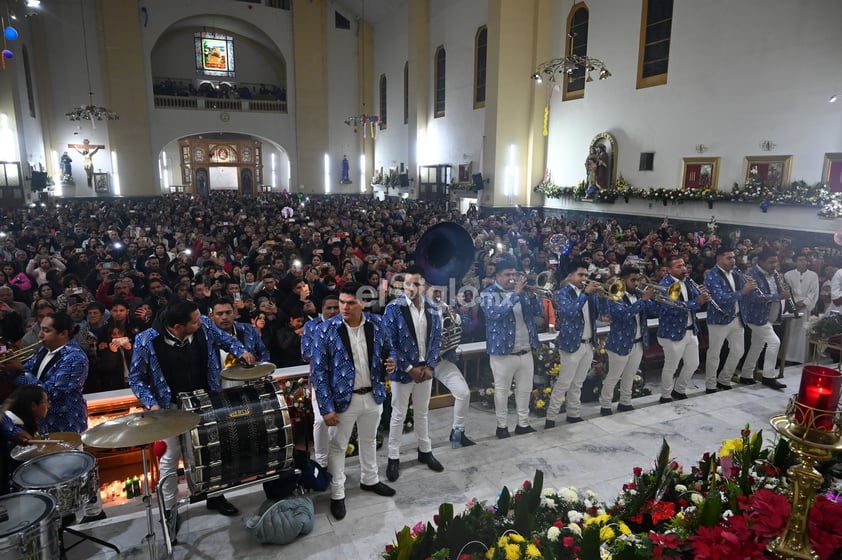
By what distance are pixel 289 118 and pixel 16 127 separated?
13.9 m

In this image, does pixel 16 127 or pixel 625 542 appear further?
pixel 16 127

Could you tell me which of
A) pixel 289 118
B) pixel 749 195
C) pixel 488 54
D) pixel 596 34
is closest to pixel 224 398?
pixel 749 195

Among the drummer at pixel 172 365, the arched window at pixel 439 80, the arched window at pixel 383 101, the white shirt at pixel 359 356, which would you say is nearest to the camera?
the drummer at pixel 172 365

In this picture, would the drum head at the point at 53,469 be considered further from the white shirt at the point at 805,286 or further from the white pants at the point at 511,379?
the white shirt at the point at 805,286

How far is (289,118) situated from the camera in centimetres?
3234

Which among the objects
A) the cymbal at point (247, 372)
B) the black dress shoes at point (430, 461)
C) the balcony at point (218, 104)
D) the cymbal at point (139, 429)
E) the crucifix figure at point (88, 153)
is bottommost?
the black dress shoes at point (430, 461)

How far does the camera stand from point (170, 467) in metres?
3.79

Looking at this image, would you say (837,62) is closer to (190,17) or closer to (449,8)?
(449,8)

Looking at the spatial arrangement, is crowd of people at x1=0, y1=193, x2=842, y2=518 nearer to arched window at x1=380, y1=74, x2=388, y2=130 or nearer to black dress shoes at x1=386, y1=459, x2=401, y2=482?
black dress shoes at x1=386, y1=459, x2=401, y2=482

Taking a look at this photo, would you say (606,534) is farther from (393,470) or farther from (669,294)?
(669,294)

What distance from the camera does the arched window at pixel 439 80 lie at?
25.5 metres

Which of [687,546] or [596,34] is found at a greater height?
[596,34]

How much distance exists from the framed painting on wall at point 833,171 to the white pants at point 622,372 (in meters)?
9.02

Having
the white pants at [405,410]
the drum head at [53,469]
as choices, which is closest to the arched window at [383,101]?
the white pants at [405,410]
